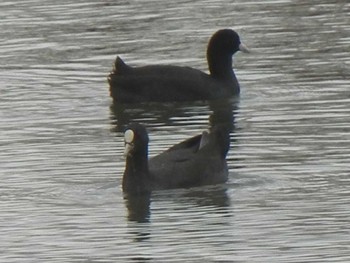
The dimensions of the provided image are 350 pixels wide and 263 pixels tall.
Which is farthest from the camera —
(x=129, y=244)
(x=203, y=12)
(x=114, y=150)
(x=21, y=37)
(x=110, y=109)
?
(x=203, y=12)

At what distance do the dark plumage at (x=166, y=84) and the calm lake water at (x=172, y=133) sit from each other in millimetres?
291

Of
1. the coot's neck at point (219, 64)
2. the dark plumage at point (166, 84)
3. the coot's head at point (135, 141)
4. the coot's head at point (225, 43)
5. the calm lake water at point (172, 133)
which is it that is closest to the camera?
the calm lake water at point (172, 133)

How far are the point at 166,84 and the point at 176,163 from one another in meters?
6.19

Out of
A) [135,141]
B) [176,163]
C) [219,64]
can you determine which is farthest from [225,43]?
[135,141]

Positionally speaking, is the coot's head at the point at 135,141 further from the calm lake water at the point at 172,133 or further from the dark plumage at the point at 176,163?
the calm lake water at the point at 172,133

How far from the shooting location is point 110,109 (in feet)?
82.3

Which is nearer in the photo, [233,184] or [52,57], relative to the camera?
[233,184]

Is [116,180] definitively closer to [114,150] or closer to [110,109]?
[114,150]

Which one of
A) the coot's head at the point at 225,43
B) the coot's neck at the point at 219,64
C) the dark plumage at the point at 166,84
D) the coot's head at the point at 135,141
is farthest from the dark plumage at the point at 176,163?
the coot's head at the point at 225,43

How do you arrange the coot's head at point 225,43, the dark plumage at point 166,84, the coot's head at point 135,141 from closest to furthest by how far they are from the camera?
the coot's head at point 135,141
the dark plumage at point 166,84
the coot's head at point 225,43

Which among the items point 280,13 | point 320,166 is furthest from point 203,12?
point 320,166

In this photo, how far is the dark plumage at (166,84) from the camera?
25.5 metres

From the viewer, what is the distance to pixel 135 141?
1908 cm

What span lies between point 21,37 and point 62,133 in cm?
786
